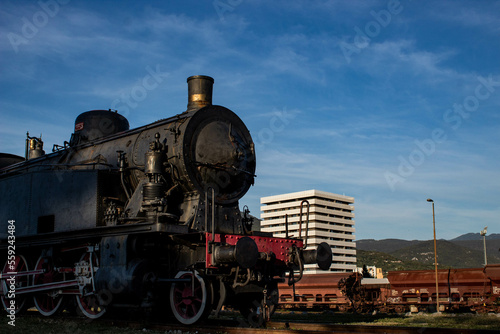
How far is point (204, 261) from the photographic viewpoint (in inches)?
343

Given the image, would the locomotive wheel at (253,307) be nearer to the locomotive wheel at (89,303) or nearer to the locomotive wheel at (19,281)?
the locomotive wheel at (89,303)

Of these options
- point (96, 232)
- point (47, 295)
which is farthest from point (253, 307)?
point (47, 295)

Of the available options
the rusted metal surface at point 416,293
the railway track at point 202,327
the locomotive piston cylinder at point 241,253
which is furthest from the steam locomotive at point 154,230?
the rusted metal surface at point 416,293

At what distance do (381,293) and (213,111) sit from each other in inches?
423

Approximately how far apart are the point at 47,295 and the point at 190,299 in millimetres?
4185

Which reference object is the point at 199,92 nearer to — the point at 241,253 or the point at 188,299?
the point at 241,253

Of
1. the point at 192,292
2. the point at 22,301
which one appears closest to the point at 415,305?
the point at 192,292

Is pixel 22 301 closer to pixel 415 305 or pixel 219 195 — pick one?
pixel 219 195

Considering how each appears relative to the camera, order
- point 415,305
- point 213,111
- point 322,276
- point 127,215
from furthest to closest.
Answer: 1. point 322,276
2. point 415,305
3. point 213,111
4. point 127,215

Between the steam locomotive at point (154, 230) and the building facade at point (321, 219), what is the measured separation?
170 feet

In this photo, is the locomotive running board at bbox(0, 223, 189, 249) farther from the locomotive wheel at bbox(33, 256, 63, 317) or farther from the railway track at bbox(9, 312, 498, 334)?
the railway track at bbox(9, 312, 498, 334)

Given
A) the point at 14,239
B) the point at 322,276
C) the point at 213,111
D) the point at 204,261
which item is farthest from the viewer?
the point at 322,276

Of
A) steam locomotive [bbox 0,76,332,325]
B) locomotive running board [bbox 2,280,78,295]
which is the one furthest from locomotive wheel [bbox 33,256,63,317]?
locomotive running board [bbox 2,280,78,295]

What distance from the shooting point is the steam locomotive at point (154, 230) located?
8883mm
